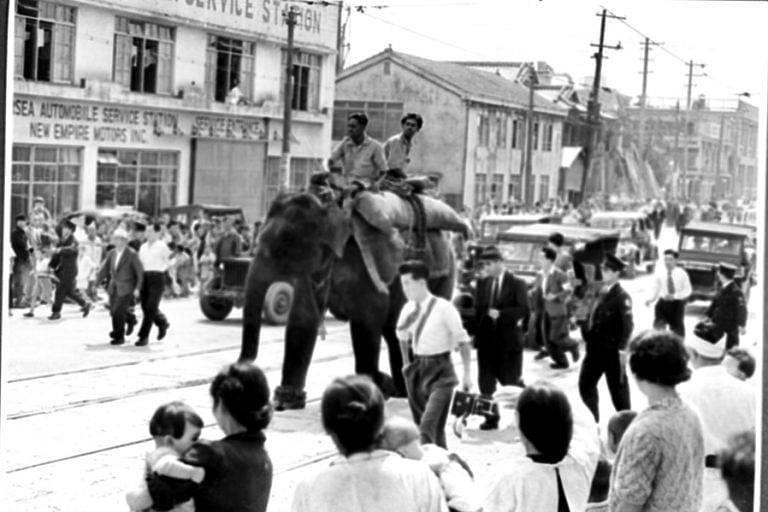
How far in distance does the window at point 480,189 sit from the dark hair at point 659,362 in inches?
442

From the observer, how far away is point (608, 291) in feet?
33.2

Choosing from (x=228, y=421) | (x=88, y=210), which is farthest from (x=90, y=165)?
(x=228, y=421)

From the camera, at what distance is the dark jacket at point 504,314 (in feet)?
36.9

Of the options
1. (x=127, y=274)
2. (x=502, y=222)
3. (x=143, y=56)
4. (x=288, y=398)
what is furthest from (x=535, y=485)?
(x=502, y=222)

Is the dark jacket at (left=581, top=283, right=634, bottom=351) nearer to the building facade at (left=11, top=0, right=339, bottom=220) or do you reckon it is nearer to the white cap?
the building facade at (left=11, top=0, right=339, bottom=220)

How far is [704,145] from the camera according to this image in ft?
47.4

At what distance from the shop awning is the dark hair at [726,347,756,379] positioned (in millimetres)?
7448

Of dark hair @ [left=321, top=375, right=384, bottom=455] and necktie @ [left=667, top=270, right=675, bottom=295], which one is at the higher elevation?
dark hair @ [left=321, top=375, right=384, bottom=455]

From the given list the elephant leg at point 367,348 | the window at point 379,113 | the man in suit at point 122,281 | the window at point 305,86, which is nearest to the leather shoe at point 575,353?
the window at point 379,113

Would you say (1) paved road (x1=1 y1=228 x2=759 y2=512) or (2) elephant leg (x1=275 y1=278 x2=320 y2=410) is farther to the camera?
(2) elephant leg (x1=275 y1=278 x2=320 y2=410)

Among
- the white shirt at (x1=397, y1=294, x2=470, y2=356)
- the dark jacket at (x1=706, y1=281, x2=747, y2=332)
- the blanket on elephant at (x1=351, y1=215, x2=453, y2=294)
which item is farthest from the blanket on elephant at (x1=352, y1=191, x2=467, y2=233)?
the white shirt at (x1=397, y1=294, x2=470, y2=356)

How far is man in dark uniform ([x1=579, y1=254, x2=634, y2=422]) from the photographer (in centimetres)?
986

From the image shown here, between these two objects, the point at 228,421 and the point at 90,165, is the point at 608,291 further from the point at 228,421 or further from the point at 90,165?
the point at 90,165

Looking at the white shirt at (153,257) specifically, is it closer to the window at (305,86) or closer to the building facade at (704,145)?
the window at (305,86)
